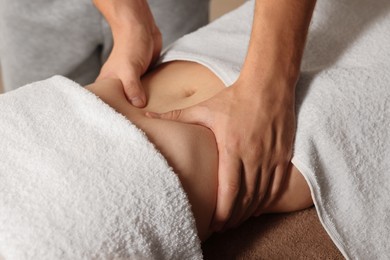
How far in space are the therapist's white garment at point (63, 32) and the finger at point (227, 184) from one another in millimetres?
920

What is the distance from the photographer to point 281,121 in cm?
100

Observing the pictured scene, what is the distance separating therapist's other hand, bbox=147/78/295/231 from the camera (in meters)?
0.95

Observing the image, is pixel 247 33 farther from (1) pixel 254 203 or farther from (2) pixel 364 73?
(1) pixel 254 203

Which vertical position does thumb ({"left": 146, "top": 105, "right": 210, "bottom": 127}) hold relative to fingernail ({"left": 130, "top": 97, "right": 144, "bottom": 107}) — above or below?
above

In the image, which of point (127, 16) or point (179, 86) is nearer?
point (179, 86)

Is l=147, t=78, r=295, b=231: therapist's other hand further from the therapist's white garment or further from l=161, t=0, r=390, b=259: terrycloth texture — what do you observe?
the therapist's white garment

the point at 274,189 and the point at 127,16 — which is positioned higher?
the point at 127,16

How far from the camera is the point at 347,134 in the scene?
1025mm

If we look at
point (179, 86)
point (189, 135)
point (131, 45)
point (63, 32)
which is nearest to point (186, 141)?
point (189, 135)

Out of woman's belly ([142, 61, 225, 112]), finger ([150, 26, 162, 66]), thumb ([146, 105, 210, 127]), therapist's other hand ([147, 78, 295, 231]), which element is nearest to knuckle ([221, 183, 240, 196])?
therapist's other hand ([147, 78, 295, 231])

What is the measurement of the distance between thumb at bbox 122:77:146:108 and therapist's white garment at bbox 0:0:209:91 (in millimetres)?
678

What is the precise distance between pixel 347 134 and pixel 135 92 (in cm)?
39

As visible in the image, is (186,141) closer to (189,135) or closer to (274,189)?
(189,135)

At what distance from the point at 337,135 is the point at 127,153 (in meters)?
0.38
